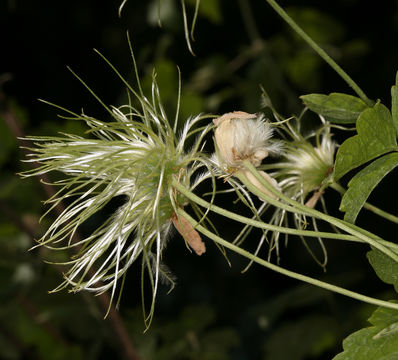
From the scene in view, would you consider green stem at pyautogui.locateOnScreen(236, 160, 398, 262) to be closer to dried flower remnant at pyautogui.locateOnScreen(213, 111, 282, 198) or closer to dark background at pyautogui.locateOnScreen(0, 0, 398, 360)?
dried flower remnant at pyautogui.locateOnScreen(213, 111, 282, 198)

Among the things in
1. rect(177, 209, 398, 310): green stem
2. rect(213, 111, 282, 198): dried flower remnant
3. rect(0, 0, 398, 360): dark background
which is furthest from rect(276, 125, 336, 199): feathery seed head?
rect(0, 0, 398, 360): dark background

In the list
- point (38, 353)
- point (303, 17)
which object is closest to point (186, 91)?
point (303, 17)

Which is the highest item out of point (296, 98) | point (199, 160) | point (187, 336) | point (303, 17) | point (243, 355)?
point (199, 160)

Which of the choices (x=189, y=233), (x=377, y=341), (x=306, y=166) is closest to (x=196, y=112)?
(x=306, y=166)

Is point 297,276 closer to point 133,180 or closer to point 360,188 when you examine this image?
point 360,188

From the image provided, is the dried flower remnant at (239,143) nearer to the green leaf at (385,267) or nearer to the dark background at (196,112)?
the green leaf at (385,267)

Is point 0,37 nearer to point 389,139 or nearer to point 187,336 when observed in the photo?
point 187,336
